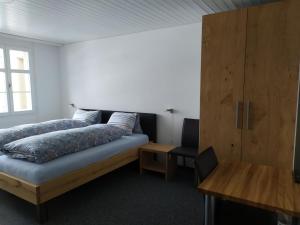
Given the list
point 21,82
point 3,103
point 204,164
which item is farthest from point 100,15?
point 3,103

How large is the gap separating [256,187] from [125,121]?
8.54ft

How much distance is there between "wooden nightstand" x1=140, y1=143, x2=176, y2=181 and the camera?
3.22 m

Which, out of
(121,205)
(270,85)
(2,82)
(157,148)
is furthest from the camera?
(2,82)

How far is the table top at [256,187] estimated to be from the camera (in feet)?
4.14

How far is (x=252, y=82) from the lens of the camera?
7.58ft

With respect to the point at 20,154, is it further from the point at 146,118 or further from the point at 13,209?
the point at 146,118

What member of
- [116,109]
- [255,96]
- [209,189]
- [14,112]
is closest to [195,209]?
[209,189]

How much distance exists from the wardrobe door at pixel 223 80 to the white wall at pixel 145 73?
2.86 ft

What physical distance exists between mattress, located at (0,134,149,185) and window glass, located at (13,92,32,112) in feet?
7.03

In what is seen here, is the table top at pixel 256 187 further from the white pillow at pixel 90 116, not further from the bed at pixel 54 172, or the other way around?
the white pillow at pixel 90 116

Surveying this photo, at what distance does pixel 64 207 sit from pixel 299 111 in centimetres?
272

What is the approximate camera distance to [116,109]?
432 centimetres

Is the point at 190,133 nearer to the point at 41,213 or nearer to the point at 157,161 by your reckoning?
the point at 157,161

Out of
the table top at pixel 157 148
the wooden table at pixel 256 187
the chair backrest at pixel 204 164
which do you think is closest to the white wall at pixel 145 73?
the table top at pixel 157 148
